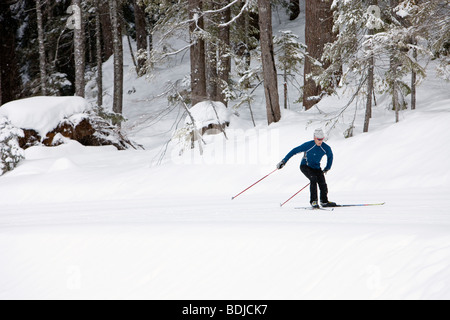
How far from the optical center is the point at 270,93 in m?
14.2

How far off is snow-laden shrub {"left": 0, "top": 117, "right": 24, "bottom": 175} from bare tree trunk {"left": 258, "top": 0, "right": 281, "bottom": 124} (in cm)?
796

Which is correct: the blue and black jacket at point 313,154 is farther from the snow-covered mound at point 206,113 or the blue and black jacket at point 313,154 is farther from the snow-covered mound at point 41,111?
the snow-covered mound at point 41,111

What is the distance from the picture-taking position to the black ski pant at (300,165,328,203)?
8.33 m

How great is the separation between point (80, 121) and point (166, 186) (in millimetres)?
6047

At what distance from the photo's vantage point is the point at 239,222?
7.21 meters

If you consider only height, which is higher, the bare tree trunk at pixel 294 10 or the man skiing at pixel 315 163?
the bare tree trunk at pixel 294 10

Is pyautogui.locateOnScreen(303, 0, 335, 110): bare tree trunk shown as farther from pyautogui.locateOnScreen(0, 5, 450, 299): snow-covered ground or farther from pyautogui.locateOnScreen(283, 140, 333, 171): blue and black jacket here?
pyautogui.locateOnScreen(283, 140, 333, 171): blue and black jacket

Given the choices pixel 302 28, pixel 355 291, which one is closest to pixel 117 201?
pixel 355 291

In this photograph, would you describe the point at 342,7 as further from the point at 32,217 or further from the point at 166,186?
the point at 32,217

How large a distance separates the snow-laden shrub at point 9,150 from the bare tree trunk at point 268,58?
7965 mm

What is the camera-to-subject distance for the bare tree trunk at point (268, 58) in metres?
13.9

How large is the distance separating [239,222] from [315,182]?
198 cm

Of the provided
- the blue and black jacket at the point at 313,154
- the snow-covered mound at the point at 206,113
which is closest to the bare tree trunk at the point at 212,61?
the snow-covered mound at the point at 206,113

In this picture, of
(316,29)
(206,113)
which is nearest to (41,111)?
(206,113)
